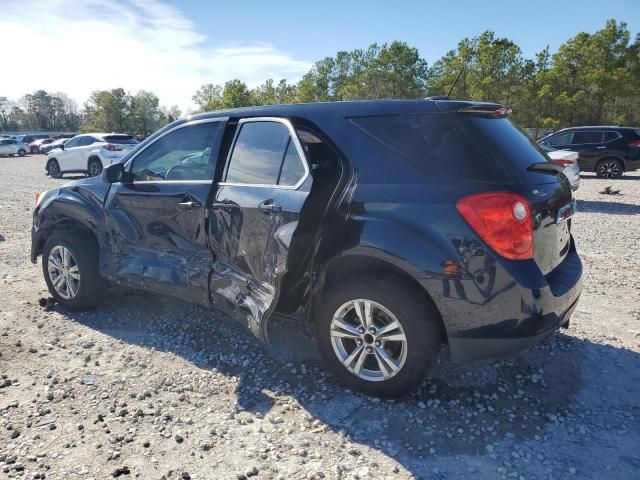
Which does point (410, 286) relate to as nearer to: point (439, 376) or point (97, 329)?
point (439, 376)

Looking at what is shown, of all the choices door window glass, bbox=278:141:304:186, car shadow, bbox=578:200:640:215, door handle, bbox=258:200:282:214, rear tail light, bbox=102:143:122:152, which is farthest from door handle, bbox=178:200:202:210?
rear tail light, bbox=102:143:122:152

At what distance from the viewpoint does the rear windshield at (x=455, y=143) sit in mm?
2742

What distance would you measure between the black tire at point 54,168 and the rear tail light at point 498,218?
20.5 meters

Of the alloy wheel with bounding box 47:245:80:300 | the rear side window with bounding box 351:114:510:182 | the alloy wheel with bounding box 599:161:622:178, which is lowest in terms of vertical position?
the alloy wheel with bounding box 47:245:80:300

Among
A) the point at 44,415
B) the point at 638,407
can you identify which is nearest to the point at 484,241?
the point at 638,407

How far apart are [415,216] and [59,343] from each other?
316 cm

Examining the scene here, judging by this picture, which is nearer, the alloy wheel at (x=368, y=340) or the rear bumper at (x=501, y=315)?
the rear bumper at (x=501, y=315)

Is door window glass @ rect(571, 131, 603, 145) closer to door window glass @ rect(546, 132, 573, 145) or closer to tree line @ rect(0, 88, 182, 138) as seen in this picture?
door window glass @ rect(546, 132, 573, 145)

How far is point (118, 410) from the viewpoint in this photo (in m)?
3.05

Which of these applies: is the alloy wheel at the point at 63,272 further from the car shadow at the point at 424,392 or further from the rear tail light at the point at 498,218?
the rear tail light at the point at 498,218

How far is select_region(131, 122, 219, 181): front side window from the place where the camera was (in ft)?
12.6

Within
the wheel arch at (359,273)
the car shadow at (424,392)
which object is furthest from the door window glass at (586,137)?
the wheel arch at (359,273)

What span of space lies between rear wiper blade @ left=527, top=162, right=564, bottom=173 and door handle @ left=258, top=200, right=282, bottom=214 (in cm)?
158

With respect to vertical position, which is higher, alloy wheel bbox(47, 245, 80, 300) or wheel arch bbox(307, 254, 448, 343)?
wheel arch bbox(307, 254, 448, 343)
